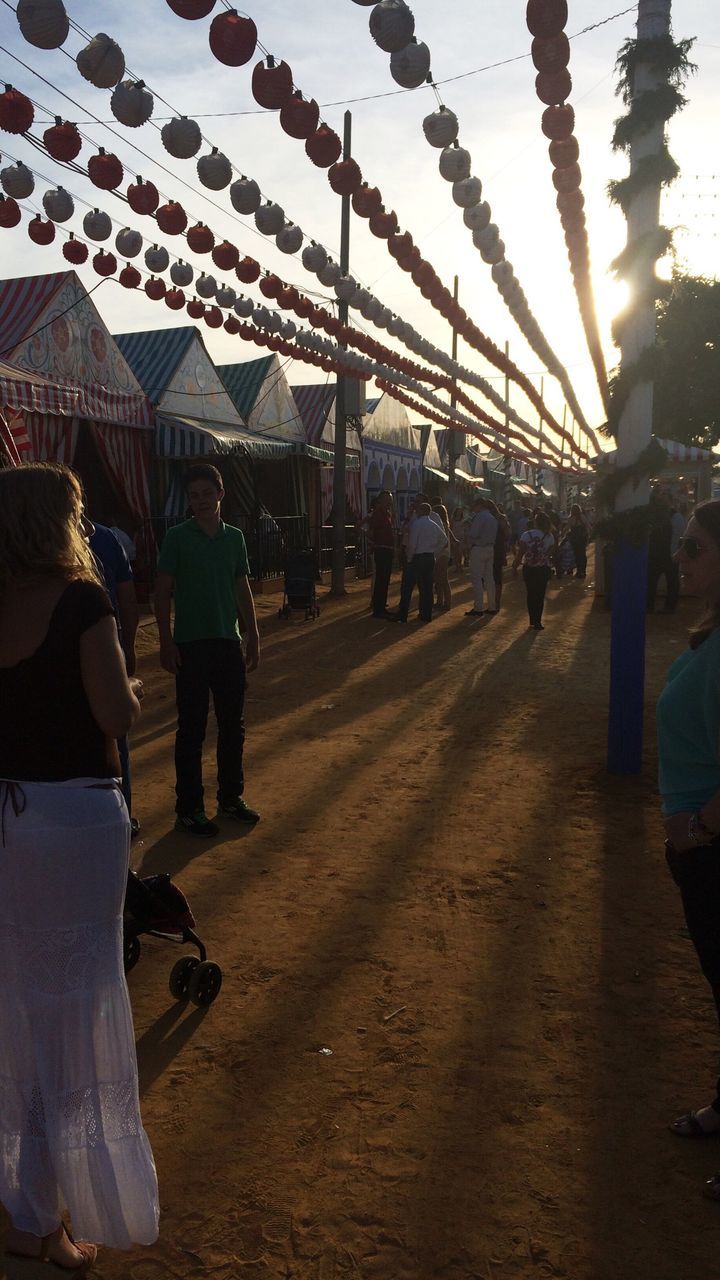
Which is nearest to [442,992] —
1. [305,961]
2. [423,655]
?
[305,961]

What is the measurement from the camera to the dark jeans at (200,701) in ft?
15.8

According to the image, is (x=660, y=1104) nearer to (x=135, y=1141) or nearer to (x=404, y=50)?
(x=135, y=1141)

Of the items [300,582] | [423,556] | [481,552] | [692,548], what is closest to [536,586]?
[481,552]

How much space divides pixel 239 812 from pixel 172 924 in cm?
200

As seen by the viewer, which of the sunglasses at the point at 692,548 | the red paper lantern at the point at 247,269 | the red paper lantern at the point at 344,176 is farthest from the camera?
the red paper lantern at the point at 247,269

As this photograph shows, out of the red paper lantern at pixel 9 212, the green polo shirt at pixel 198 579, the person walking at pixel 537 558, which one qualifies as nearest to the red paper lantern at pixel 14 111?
the red paper lantern at pixel 9 212

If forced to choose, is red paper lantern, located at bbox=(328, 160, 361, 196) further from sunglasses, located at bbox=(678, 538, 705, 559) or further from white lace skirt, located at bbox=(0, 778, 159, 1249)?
white lace skirt, located at bbox=(0, 778, 159, 1249)

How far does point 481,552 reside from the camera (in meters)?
13.9

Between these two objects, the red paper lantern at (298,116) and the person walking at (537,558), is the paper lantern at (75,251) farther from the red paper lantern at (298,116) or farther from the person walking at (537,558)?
the person walking at (537,558)

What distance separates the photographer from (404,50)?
4.82 m

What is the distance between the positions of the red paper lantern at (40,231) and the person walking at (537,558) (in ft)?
23.6

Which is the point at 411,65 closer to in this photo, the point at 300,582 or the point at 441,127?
the point at 441,127

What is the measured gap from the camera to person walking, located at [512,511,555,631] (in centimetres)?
1232

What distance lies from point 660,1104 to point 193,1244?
1.49 meters
